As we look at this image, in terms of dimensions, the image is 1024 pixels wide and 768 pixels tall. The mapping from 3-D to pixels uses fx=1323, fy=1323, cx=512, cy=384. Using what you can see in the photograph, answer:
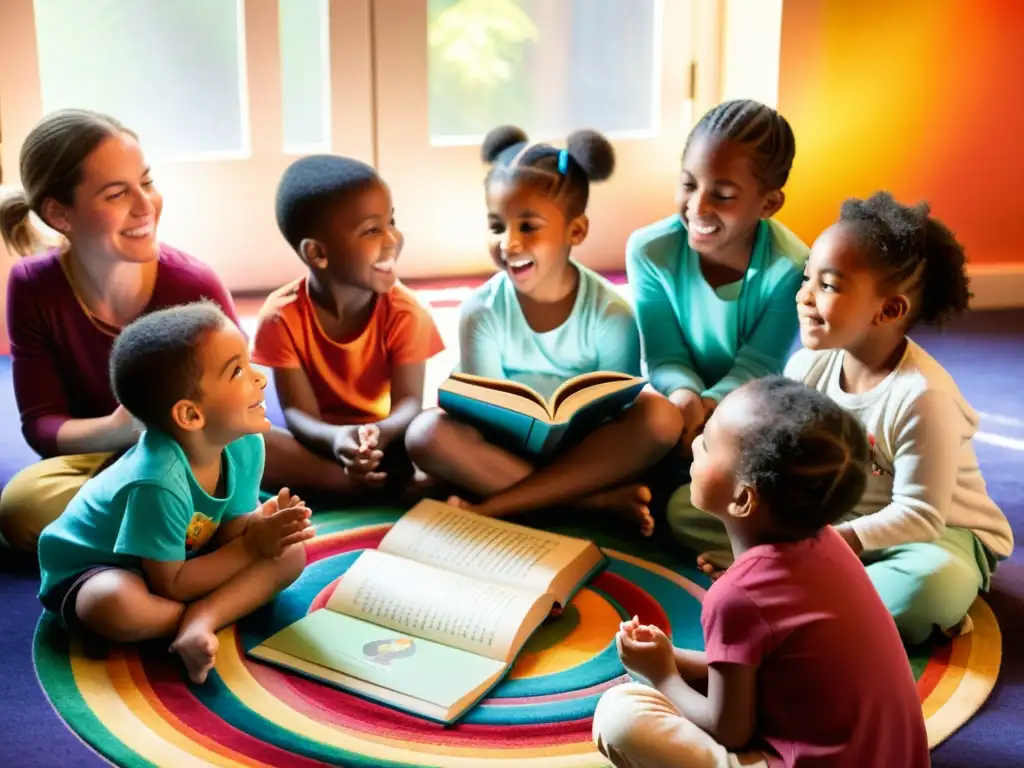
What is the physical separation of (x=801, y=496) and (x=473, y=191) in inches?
79.2

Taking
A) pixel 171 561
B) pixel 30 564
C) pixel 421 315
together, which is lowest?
pixel 30 564

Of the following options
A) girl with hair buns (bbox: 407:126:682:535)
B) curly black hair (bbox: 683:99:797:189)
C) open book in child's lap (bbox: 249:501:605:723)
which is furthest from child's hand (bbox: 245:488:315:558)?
curly black hair (bbox: 683:99:797:189)

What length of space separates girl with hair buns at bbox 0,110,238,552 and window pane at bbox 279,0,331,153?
40.5 inches

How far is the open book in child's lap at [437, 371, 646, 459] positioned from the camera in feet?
5.90

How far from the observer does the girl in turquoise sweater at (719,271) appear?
75.2 inches

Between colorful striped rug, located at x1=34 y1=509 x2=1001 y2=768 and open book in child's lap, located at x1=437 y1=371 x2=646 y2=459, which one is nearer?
colorful striped rug, located at x1=34 y1=509 x2=1001 y2=768

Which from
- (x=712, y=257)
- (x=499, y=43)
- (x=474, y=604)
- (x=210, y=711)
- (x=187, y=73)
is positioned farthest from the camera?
(x=499, y=43)

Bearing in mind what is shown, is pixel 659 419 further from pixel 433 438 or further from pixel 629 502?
pixel 433 438

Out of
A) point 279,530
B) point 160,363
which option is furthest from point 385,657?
point 160,363

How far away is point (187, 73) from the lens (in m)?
2.82

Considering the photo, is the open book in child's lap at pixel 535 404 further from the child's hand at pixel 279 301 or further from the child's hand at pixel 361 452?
the child's hand at pixel 279 301

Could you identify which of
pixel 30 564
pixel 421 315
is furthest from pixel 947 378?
pixel 30 564

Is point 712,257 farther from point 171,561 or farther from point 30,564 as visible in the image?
point 30,564

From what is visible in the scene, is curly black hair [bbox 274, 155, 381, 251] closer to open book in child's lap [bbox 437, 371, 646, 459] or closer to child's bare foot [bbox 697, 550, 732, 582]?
open book in child's lap [bbox 437, 371, 646, 459]
